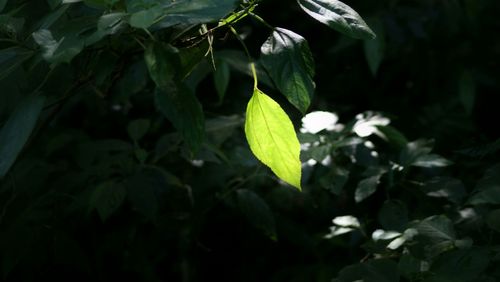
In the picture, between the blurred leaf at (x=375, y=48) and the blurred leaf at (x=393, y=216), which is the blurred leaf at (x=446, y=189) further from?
the blurred leaf at (x=375, y=48)

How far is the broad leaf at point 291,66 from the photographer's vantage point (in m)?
1.00

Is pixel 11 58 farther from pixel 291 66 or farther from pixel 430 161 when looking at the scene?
pixel 430 161

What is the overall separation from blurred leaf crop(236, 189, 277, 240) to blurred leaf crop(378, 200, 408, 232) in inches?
9.6

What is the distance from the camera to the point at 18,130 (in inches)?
40.4

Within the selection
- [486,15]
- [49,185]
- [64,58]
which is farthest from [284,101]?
[486,15]

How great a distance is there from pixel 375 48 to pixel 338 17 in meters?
1.15

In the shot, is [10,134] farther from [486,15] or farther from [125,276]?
[486,15]

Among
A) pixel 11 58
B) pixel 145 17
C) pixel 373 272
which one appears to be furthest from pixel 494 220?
pixel 11 58

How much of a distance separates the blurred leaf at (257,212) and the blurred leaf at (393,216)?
0.80 ft

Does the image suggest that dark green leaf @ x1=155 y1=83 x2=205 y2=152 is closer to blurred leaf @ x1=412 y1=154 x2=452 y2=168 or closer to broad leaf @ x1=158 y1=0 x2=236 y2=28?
broad leaf @ x1=158 y1=0 x2=236 y2=28

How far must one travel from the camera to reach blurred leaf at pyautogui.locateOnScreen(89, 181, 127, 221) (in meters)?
1.42

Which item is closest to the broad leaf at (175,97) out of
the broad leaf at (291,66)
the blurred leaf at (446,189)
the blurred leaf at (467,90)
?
the broad leaf at (291,66)

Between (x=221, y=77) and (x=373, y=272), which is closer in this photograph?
(x=373, y=272)

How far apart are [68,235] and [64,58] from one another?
29.9 inches
